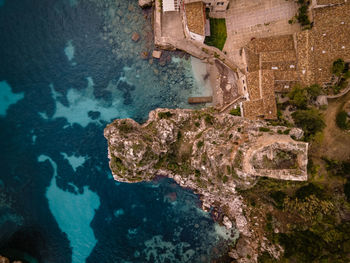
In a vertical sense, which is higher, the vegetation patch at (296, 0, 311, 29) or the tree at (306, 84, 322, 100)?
the vegetation patch at (296, 0, 311, 29)

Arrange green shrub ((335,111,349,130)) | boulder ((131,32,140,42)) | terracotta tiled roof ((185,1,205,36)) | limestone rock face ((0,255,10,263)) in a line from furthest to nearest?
boulder ((131,32,140,42)), limestone rock face ((0,255,10,263)), terracotta tiled roof ((185,1,205,36)), green shrub ((335,111,349,130))

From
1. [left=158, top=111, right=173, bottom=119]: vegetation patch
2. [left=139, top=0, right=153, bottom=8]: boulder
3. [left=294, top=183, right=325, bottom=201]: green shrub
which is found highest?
[left=139, top=0, right=153, bottom=8]: boulder

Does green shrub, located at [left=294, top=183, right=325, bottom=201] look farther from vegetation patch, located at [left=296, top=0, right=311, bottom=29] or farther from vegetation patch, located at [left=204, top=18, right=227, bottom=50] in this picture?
vegetation patch, located at [left=204, top=18, right=227, bottom=50]

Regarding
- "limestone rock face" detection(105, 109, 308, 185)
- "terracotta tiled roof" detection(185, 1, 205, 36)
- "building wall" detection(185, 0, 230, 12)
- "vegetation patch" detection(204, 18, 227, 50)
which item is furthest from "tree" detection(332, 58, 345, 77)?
"terracotta tiled roof" detection(185, 1, 205, 36)

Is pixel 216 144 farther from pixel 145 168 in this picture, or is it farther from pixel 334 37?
pixel 334 37

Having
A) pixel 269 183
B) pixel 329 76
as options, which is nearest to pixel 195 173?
pixel 269 183

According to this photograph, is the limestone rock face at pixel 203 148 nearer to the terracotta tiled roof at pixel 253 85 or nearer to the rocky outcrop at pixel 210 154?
the rocky outcrop at pixel 210 154

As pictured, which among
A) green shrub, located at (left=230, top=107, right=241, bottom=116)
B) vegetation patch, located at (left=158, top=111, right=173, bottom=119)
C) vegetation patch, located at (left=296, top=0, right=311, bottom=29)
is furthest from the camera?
vegetation patch, located at (left=158, top=111, right=173, bottom=119)
